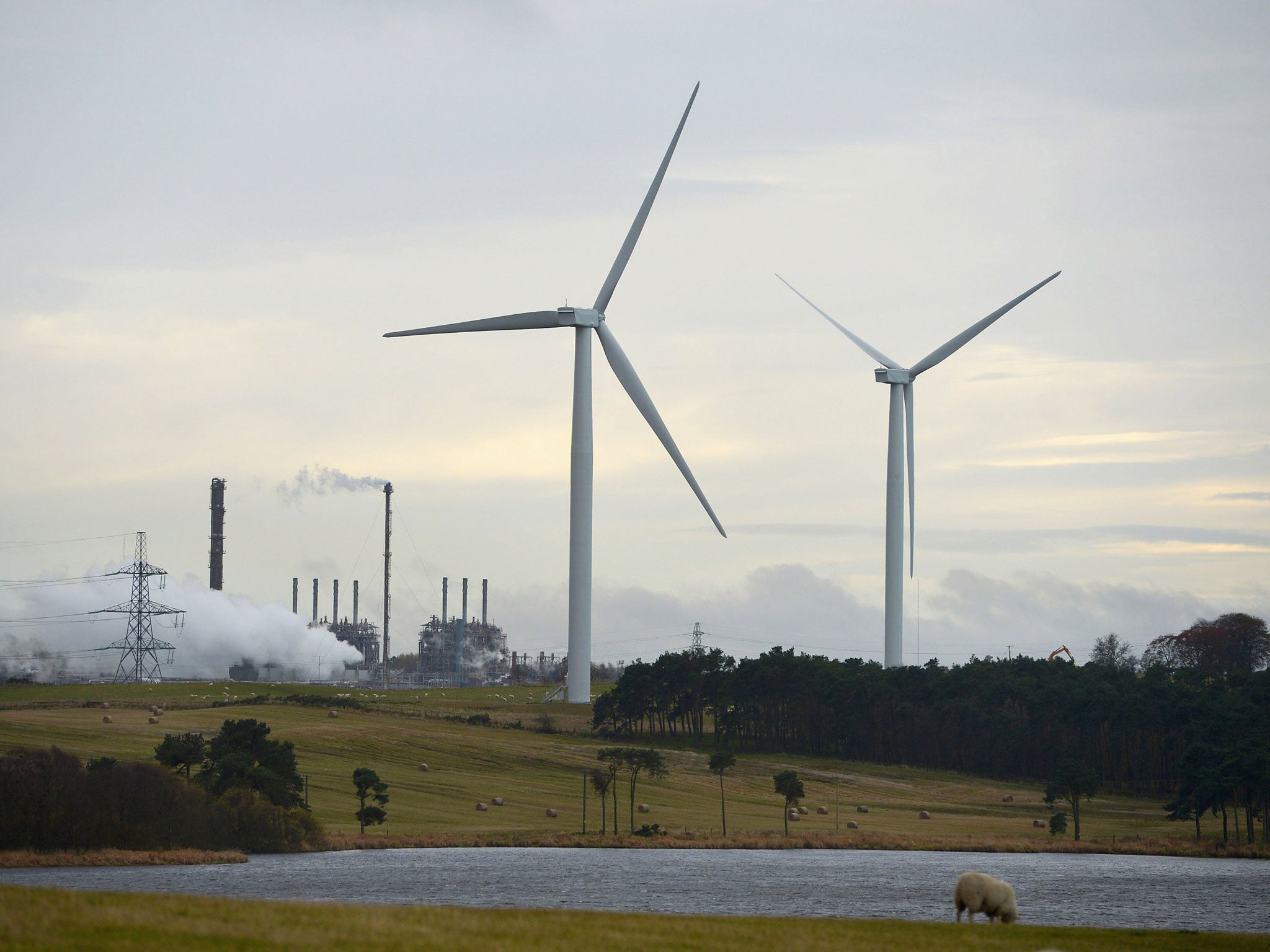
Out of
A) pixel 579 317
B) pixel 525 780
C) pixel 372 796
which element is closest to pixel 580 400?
pixel 579 317

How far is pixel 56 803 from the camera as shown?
78.3 m

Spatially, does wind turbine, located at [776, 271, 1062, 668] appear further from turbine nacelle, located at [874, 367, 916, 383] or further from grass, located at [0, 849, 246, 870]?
grass, located at [0, 849, 246, 870]

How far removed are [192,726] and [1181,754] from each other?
324 ft

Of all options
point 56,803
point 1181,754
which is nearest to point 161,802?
point 56,803

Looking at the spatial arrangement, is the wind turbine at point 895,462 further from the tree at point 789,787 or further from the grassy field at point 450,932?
the grassy field at point 450,932

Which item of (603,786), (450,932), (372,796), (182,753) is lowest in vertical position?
(372,796)

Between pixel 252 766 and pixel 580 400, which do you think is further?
pixel 580 400

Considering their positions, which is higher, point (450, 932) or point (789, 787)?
point (450, 932)

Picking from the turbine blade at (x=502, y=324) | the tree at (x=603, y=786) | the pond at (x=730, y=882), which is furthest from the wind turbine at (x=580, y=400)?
the pond at (x=730, y=882)

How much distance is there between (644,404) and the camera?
433ft

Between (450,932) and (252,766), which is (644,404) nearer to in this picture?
(252,766)

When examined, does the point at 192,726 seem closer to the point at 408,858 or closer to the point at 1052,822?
the point at 408,858

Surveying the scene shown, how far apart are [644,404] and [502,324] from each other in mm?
21689

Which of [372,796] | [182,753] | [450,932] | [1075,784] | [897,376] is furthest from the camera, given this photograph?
[897,376]
